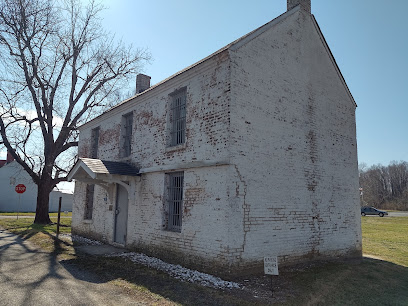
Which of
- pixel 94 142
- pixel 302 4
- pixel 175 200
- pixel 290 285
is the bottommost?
pixel 290 285

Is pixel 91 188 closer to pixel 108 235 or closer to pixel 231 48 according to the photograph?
pixel 108 235

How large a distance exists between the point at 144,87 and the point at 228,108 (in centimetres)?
1061

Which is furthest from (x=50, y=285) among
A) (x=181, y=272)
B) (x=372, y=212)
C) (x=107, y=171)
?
(x=372, y=212)

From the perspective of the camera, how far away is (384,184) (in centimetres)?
8144

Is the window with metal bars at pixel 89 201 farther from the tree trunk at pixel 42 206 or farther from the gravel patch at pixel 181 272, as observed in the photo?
the tree trunk at pixel 42 206

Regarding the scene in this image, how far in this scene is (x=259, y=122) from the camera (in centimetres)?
853

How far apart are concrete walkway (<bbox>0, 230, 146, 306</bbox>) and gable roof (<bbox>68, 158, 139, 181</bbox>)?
116 inches

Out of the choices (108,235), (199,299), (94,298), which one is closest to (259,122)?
(199,299)

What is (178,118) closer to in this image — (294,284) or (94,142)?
(294,284)

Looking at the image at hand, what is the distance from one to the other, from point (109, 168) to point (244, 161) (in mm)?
5248

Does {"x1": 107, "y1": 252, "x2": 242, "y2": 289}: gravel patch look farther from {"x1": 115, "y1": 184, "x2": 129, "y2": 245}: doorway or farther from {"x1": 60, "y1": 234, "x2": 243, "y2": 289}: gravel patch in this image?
{"x1": 115, "y1": 184, "x2": 129, "y2": 245}: doorway

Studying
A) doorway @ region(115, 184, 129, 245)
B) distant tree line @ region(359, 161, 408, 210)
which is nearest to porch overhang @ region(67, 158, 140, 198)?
doorway @ region(115, 184, 129, 245)

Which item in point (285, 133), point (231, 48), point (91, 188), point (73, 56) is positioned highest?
point (73, 56)

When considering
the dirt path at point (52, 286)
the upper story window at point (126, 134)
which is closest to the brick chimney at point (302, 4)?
the upper story window at point (126, 134)
